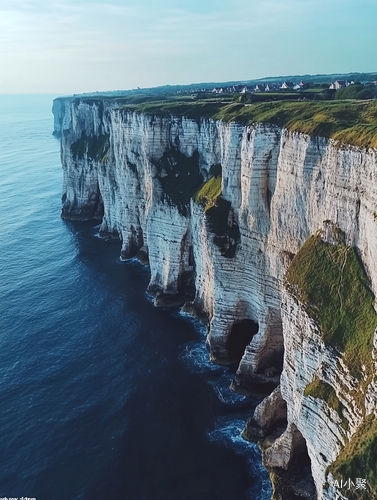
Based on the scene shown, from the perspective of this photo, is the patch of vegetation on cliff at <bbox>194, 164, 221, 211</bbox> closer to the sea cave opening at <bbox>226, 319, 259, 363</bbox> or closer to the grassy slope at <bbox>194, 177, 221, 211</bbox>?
the grassy slope at <bbox>194, 177, 221, 211</bbox>

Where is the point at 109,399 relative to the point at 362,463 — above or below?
below

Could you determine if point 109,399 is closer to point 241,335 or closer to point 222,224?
point 241,335

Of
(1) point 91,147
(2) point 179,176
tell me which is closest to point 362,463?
(2) point 179,176

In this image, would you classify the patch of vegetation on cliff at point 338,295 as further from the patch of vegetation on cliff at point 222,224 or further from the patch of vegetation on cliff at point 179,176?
the patch of vegetation on cliff at point 179,176

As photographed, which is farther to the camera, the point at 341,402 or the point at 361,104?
the point at 361,104

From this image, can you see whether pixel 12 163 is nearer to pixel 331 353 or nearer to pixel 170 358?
pixel 170 358

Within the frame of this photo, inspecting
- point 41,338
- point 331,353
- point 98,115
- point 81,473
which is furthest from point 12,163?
point 331,353
